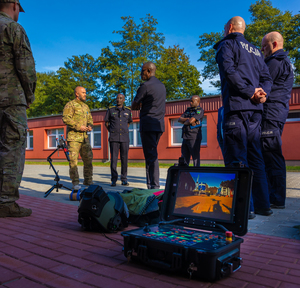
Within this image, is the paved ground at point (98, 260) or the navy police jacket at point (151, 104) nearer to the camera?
the paved ground at point (98, 260)

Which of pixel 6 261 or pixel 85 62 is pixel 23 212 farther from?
pixel 85 62

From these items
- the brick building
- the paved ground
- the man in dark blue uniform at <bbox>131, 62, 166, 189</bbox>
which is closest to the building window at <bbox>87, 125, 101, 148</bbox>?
the brick building

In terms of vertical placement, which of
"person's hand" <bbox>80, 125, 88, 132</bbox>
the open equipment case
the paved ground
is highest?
"person's hand" <bbox>80, 125, 88, 132</bbox>

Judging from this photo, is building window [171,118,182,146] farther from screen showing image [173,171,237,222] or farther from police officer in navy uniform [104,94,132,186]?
screen showing image [173,171,237,222]

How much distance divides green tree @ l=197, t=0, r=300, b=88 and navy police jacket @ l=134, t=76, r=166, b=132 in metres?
33.6

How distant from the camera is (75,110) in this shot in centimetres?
670

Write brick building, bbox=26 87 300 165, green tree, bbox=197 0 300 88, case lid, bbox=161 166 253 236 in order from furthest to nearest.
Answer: green tree, bbox=197 0 300 88 < brick building, bbox=26 87 300 165 < case lid, bbox=161 166 253 236

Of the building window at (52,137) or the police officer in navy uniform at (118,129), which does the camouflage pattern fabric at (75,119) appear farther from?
the building window at (52,137)

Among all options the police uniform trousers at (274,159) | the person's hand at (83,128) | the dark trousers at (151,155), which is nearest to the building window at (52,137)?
the person's hand at (83,128)

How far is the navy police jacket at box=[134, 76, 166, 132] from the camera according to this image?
512cm

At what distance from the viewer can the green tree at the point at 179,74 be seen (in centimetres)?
3856

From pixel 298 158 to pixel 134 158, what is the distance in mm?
11535

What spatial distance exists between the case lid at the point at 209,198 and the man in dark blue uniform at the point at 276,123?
7.42 ft

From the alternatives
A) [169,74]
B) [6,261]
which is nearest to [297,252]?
[6,261]
